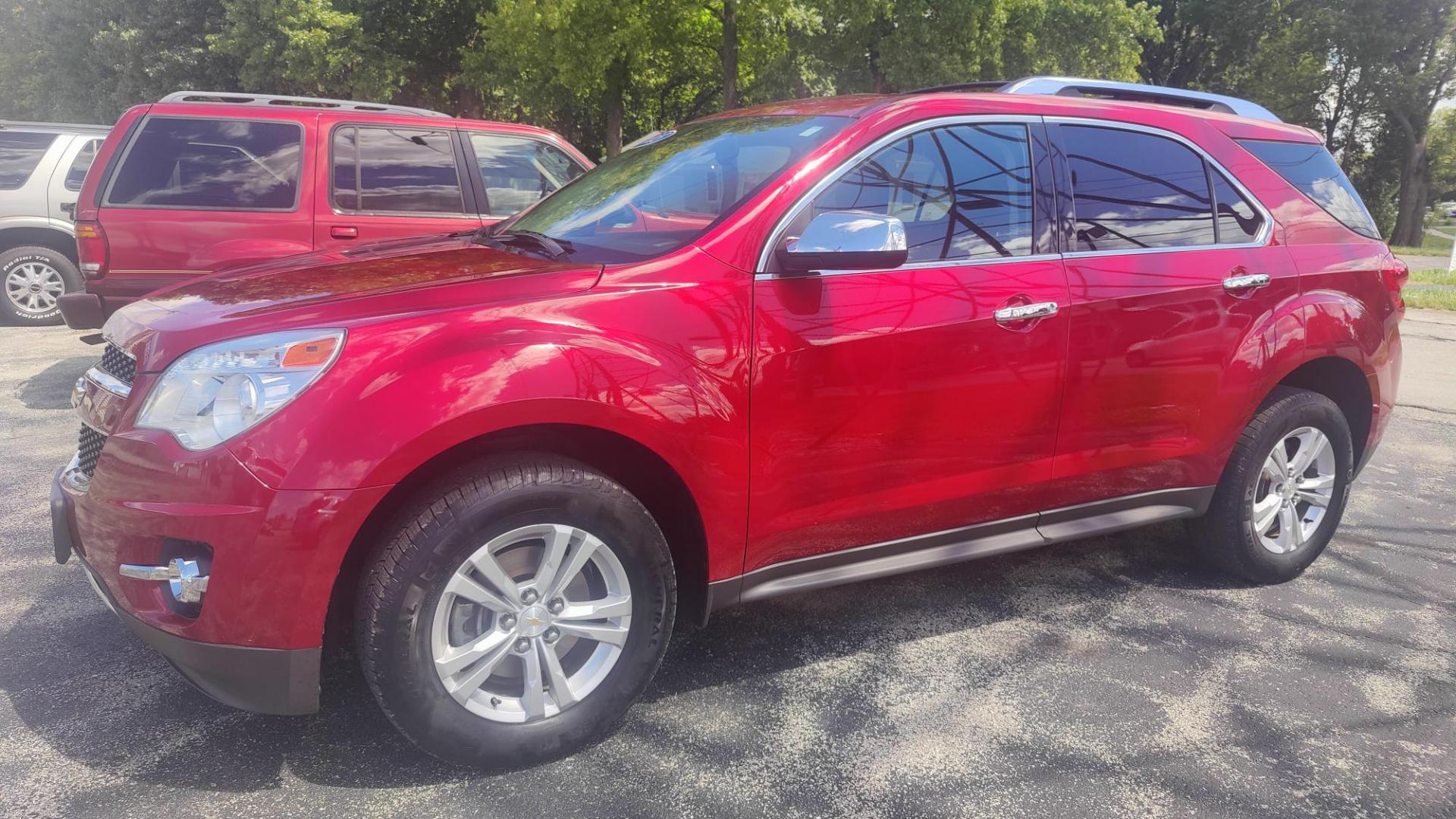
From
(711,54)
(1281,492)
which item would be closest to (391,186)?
(1281,492)

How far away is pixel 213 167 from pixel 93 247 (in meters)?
0.84

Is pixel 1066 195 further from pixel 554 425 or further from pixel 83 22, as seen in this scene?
pixel 83 22

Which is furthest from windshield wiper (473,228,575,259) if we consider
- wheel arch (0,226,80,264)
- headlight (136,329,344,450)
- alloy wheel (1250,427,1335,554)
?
wheel arch (0,226,80,264)

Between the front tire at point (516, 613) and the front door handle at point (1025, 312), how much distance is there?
1277 millimetres

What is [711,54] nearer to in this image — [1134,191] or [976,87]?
[976,87]

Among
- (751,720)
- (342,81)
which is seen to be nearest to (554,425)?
(751,720)

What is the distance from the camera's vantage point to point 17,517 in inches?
169

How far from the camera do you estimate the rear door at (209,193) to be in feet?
19.5

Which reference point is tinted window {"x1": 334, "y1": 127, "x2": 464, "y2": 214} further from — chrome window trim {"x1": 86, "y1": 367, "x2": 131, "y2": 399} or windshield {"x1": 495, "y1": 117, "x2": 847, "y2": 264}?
chrome window trim {"x1": 86, "y1": 367, "x2": 131, "y2": 399}

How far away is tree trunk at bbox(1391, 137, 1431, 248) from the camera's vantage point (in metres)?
30.8

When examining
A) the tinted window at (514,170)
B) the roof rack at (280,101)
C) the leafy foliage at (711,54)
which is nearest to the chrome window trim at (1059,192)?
the tinted window at (514,170)

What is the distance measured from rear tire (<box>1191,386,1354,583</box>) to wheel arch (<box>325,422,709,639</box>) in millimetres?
2213

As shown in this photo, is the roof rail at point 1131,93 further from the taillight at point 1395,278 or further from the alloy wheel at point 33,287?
the alloy wheel at point 33,287

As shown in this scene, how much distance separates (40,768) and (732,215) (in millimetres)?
2296
